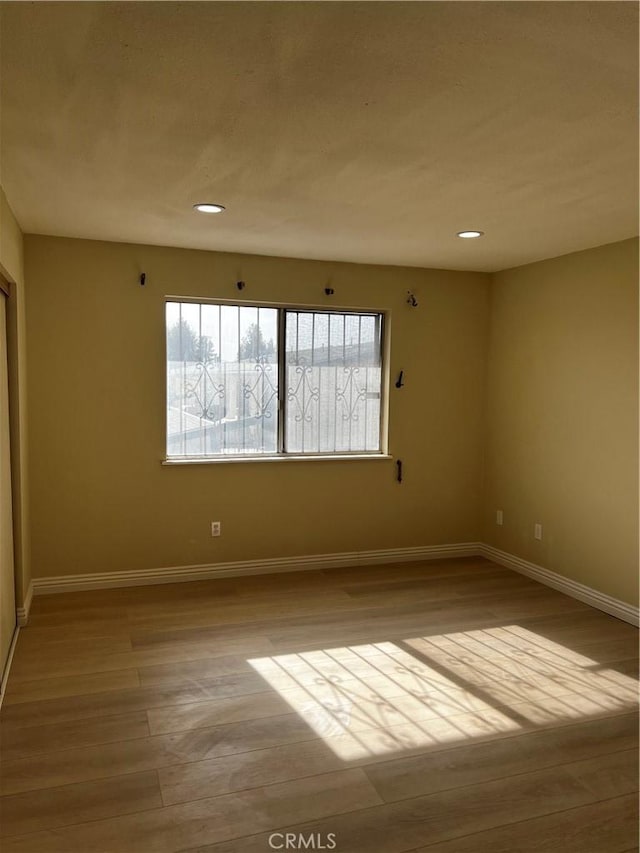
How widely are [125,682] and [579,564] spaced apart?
297 centimetres

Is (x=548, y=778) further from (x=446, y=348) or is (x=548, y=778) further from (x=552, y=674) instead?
(x=446, y=348)

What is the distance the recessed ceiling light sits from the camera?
3170 millimetres

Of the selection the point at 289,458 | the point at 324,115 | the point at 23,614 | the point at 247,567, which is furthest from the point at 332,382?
the point at 324,115

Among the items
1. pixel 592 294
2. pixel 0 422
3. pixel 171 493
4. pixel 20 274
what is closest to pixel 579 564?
pixel 592 294

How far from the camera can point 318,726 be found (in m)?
2.62

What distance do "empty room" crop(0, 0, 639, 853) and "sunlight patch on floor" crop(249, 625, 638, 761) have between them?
0.8 inches

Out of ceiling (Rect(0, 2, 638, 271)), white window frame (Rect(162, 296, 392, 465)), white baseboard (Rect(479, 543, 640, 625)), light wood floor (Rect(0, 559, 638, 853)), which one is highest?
ceiling (Rect(0, 2, 638, 271))

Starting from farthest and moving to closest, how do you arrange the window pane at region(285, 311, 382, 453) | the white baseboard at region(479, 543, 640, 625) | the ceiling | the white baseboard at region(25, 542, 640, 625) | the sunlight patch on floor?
the window pane at region(285, 311, 382, 453) < the white baseboard at region(25, 542, 640, 625) < the white baseboard at region(479, 543, 640, 625) < the sunlight patch on floor < the ceiling

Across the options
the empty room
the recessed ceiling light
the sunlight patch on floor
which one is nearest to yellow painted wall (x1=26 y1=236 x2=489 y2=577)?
the empty room

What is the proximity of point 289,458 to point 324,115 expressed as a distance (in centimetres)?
286

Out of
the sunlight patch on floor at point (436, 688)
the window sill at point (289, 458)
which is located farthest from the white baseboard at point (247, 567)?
the sunlight patch on floor at point (436, 688)

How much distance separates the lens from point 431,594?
426 centimetres

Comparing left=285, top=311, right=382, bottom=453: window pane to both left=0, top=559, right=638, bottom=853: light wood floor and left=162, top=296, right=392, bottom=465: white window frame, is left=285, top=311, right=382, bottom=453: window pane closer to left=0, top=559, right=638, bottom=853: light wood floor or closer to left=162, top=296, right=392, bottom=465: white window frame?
left=162, top=296, right=392, bottom=465: white window frame

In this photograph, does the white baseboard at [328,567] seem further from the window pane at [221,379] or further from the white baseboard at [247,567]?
the window pane at [221,379]
